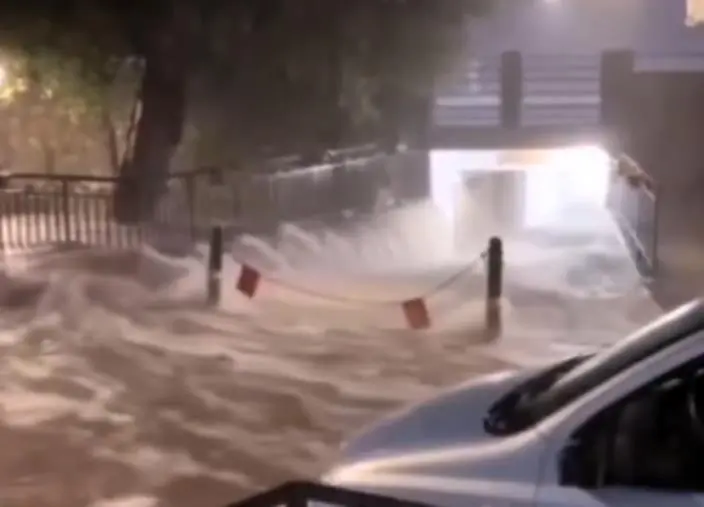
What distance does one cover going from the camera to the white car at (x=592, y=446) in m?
3.66

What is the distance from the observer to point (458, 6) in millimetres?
19906

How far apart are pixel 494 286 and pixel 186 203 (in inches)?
278

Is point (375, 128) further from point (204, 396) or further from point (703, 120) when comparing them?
point (204, 396)

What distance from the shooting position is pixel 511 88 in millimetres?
25234

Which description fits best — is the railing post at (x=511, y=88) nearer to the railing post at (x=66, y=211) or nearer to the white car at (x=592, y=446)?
the railing post at (x=66, y=211)

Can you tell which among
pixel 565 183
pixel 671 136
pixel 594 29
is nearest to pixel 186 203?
pixel 671 136

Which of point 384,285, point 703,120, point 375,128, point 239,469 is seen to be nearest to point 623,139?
point 703,120

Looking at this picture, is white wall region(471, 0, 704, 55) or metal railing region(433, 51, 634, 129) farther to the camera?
→ white wall region(471, 0, 704, 55)

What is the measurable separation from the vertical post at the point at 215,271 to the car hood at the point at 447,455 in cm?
864

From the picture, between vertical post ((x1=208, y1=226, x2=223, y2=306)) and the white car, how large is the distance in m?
9.19

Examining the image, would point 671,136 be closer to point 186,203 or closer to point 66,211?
point 186,203

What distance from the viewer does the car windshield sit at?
13.3 ft

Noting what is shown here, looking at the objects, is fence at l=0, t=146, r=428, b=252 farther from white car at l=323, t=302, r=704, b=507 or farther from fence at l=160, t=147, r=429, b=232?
white car at l=323, t=302, r=704, b=507

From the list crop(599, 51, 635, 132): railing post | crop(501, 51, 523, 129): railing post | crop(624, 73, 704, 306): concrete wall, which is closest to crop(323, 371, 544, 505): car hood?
crop(624, 73, 704, 306): concrete wall
